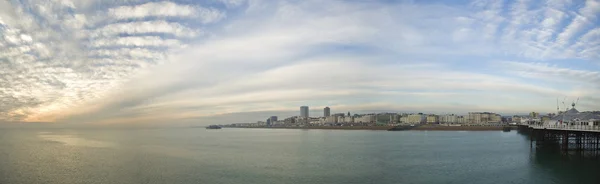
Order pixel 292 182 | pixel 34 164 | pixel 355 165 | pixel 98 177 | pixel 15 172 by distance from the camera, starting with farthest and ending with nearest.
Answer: pixel 34 164 → pixel 355 165 → pixel 15 172 → pixel 98 177 → pixel 292 182

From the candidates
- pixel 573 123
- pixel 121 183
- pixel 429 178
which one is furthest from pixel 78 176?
pixel 573 123

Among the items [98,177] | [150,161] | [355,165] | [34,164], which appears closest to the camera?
[98,177]

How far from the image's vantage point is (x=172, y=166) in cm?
4456

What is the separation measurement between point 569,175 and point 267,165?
1192 inches

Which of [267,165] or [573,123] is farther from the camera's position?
[573,123]

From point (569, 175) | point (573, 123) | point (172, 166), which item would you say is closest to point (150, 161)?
point (172, 166)

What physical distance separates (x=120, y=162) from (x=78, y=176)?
37.7 ft

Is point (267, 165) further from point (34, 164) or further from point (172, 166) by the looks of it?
point (34, 164)

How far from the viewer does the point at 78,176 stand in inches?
1463

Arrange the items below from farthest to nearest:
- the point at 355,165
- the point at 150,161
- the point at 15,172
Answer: the point at 150,161, the point at 355,165, the point at 15,172

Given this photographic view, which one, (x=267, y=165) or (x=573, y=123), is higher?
(x=573, y=123)

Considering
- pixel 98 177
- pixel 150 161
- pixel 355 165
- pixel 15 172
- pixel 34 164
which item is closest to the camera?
pixel 98 177

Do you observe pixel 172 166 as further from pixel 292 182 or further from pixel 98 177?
pixel 292 182

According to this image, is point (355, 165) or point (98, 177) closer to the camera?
point (98, 177)
